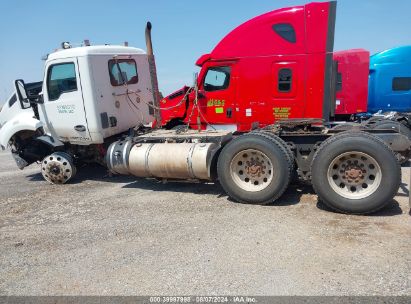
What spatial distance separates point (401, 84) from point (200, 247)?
1024 centimetres

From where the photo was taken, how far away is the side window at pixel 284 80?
7266 millimetres

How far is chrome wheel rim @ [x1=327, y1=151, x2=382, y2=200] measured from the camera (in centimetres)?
516

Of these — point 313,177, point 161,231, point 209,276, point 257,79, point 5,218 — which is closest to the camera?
point 209,276

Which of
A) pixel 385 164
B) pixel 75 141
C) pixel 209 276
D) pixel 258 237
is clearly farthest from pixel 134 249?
pixel 75 141

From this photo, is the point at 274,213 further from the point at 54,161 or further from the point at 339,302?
the point at 54,161

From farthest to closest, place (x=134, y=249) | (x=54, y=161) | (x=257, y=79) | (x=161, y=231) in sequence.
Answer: (x=54, y=161) → (x=257, y=79) → (x=161, y=231) → (x=134, y=249)

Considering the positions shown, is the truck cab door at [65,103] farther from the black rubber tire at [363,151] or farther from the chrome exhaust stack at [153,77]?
the black rubber tire at [363,151]

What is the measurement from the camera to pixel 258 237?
462 centimetres

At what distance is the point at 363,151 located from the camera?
5.11 m

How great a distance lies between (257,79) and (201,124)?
5.55ft

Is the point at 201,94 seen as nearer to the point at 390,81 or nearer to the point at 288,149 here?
the point at 288,149

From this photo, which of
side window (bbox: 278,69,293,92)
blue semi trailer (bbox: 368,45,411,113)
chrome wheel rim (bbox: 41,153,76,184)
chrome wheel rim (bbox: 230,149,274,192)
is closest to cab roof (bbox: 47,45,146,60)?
chrome wheel rim (bbox: 41,153,76,184)

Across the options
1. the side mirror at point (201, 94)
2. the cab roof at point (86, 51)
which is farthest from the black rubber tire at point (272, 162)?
the cab roof at point (86, 51)

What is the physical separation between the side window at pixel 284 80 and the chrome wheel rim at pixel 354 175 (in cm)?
249
